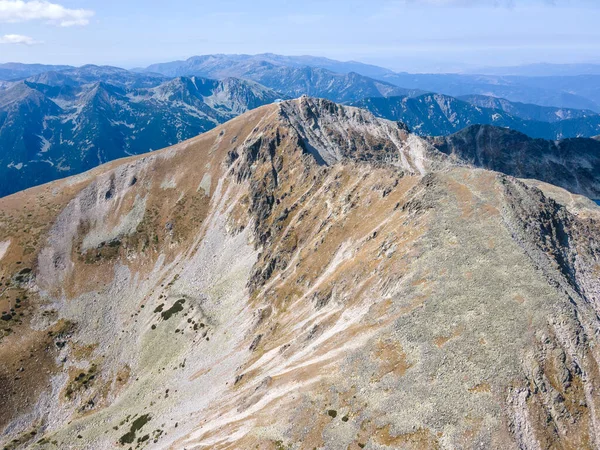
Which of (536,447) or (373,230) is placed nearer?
(536,447)

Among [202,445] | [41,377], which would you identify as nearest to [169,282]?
[41,377]

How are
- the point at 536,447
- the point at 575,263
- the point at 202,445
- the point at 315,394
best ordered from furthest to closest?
the point at 575,263 < the point at 202,445 < the point at 315,394 < the point at 536,447

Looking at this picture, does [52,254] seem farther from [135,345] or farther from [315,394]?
[315,394]

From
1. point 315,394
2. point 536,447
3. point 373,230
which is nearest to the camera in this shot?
point 536,447

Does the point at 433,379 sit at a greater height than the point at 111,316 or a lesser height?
greater

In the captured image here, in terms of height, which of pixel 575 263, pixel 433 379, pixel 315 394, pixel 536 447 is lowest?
pixel 315 394


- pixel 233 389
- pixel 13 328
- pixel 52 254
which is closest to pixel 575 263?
pixel 233 389

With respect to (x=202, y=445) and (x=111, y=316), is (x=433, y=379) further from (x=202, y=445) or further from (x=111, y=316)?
(x=111, y=316)
